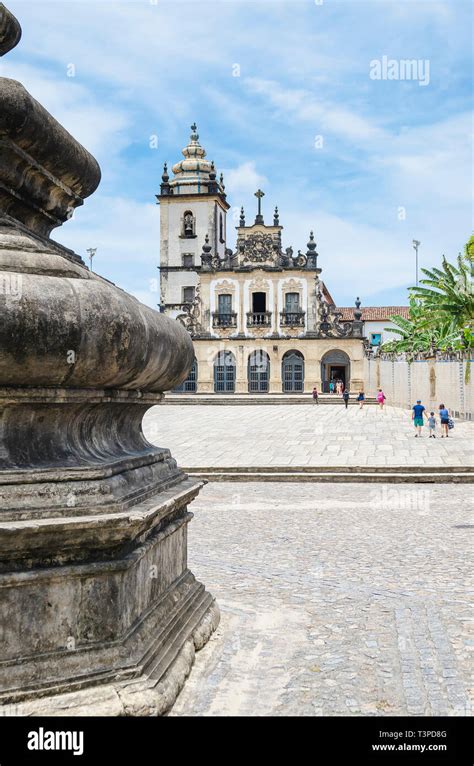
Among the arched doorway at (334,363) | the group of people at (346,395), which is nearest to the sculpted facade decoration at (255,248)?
the arched doorway at (334,363)

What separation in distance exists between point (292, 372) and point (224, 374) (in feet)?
13.2

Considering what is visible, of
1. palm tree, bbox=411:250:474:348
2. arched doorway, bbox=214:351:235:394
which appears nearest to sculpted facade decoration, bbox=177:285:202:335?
arched doorway, bbox=214:351:235:394

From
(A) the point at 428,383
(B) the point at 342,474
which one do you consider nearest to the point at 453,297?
(A) the point at 428,383

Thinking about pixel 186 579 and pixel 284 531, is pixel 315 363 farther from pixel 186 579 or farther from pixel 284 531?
pixel 186 579

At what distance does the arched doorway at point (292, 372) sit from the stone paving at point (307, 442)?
70.5 feet

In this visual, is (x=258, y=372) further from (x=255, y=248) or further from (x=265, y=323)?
(x=255, y=248)

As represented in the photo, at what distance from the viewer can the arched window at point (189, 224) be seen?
5412cm

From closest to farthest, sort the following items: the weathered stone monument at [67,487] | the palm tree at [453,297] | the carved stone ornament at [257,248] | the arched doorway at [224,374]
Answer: the weathered stone monument at [67,487]
the palm tree at [453,297]
the arched doorway at [224,374]
the carved stone ornament at [257,248]

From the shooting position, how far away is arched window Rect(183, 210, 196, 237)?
178ft

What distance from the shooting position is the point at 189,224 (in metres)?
54.3

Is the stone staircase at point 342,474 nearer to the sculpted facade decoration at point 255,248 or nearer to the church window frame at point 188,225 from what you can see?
the sculpted facade decoration at point 255,248

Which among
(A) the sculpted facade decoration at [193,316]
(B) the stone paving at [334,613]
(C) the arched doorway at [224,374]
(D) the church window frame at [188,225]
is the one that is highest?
(D) the church window frame at [188,225]

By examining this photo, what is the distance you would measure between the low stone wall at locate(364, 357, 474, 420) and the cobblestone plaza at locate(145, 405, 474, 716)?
1417 centimetres

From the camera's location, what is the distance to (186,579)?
3793 millimetres
